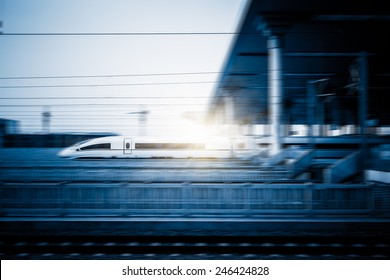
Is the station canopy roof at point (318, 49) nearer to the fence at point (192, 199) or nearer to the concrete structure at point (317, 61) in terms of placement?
the concrete structure at point (317, 61)

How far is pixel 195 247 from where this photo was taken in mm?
5273

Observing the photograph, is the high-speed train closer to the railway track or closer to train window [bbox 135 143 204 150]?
train window [bbox 135 143 204 150]

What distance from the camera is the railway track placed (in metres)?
5.05

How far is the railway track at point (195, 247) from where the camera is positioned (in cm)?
505

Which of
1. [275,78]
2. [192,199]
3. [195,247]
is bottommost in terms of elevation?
[195,247]

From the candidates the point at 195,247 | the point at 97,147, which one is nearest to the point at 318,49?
the point at 97,147

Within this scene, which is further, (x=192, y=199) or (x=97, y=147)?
(x=97, y=147)

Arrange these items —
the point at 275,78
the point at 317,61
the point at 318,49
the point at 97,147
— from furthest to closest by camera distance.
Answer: the point at 317,61, the point at 97,147, the point at 318,49, the point at 275,78

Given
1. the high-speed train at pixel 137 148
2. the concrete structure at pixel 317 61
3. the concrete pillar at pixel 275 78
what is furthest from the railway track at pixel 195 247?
the high-speed train at pixel 137 148

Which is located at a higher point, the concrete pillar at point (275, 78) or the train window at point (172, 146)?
the concrete pillar at point (275, 78)

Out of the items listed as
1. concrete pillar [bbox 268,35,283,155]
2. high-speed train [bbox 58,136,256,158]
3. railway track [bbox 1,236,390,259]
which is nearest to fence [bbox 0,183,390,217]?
railway track [bbox 1,236,390,259]

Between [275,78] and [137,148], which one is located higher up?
[275,78]

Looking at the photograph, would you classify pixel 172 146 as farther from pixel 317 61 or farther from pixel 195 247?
pixel 195 247

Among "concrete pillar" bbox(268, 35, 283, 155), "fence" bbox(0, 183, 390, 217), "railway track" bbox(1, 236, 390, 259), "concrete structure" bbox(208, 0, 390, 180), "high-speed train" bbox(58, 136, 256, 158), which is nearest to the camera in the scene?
"railway track" bbox(1, 236, 390, 259)
